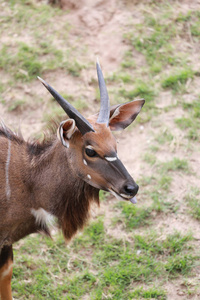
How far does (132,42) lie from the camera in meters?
8.20

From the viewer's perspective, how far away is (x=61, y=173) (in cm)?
426

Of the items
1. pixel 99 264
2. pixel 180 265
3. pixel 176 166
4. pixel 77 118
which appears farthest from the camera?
pixel 176 166

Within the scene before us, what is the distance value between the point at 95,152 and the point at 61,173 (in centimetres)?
52

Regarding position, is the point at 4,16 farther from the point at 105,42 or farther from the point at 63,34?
the point at 105,42

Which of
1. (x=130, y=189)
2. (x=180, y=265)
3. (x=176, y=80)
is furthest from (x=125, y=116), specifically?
(x=176, y=80)

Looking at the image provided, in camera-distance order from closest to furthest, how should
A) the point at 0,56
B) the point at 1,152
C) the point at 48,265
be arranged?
the point at 1,152, the point at 48,265, the point at 0,56

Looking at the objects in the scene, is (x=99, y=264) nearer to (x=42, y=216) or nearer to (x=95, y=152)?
(x=42, y=216)

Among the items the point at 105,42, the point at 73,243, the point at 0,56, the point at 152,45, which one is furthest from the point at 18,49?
the point at 73,243

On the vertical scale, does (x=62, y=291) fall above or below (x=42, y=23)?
below

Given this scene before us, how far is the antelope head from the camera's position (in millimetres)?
3832

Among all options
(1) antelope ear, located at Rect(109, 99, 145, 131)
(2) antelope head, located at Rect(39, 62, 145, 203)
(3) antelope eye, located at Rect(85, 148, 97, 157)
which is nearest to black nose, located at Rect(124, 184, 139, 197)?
(2) antelope head, located at Rect(39, 62, 145, 203)

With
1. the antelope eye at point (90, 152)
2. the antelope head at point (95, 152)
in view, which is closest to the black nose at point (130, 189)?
the antelope head at point (95, 152)

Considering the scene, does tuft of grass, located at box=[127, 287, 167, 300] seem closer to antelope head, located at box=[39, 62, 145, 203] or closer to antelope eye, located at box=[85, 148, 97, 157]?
antelope head, located at box=[39, 62, 145, 203]

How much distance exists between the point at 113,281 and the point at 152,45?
4.57 meters
